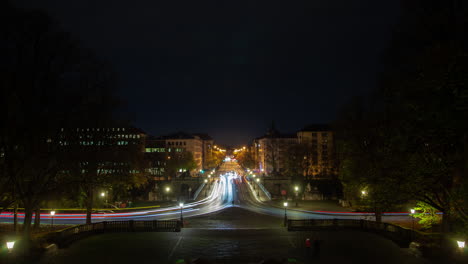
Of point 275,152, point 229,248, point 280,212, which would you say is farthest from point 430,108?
point 275,152

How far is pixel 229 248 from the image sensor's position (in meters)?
19.2

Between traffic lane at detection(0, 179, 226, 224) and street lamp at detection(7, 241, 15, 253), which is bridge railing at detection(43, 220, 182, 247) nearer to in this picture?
street lamp at detection(7, 241, 15, 253)

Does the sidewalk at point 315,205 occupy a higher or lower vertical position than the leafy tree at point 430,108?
lower

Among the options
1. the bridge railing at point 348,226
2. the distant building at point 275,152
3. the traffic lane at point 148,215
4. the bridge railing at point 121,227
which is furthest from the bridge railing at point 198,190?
the bridge railing at point 348,226

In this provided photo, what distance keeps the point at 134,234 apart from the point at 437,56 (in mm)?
22090

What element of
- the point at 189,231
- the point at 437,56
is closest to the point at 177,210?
the point at 189,231

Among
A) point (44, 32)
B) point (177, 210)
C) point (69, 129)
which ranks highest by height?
point (44, 32)

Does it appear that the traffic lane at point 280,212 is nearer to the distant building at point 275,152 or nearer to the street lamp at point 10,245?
the distant building at point 275,152

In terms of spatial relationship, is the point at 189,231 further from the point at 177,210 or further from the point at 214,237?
the point at 177,210

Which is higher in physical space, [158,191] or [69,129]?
Answer: [69,129]

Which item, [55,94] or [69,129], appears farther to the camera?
[69,129]

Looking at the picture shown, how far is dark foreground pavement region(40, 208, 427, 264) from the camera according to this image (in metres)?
17.0

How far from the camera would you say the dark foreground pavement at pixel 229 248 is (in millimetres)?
16969

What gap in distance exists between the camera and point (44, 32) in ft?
53.2
